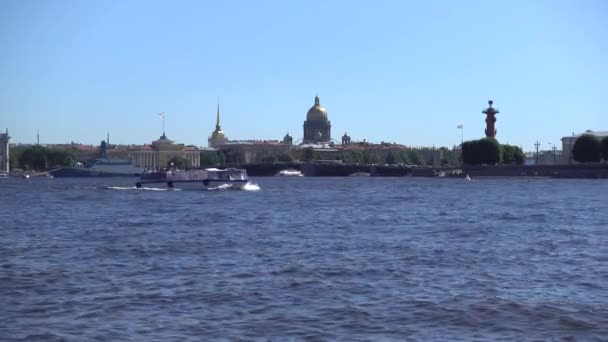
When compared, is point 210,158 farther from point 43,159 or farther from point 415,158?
point 415,158

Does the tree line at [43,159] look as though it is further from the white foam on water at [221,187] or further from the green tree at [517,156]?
the white foam on water at [221,187]

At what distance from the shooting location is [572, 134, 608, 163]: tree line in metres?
83.2

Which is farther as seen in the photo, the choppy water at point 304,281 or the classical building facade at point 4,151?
the classical building facade at point 4,151

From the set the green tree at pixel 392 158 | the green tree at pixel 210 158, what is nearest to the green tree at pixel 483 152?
the green tree at pixel 392 158

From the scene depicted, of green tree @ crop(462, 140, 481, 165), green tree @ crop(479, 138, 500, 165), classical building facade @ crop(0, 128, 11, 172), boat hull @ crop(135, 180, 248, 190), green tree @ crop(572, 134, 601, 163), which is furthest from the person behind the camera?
classical building facade @ crop(0, 128, 11, 172)

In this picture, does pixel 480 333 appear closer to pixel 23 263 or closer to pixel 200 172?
pixel 23 263

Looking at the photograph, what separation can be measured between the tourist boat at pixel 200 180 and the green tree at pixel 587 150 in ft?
118

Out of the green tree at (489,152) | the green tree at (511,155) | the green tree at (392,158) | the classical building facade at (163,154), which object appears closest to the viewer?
the green tree at (489,152)

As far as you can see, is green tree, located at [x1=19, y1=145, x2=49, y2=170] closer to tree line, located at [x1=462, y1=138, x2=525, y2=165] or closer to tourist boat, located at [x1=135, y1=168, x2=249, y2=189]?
tree line, located at [x1=462, y1=138, x2=525, y2=165]

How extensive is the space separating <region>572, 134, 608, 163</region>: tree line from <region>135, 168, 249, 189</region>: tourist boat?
35971 millimetres

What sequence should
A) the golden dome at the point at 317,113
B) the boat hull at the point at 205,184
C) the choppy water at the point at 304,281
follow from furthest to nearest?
the golden dome at the point at 317,113, the boat hull at the point at 205,184, the choppy water at the point at 304,281

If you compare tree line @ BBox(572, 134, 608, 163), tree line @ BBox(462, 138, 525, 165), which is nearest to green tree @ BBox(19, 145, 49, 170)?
tree line @ BBox(462, 138, 525, 165)

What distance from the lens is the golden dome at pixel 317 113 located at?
521ft

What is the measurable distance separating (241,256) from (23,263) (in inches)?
123
